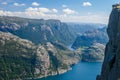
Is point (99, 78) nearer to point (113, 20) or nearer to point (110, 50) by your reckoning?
point (110, 50)

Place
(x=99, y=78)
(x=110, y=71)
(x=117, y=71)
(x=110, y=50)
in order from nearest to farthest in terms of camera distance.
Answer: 1. (x=117, y=71)
2. (x=110, y=71)
3. (x=110, y=50)
4. (x=99, y=78)

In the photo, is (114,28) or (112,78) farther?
(114,28)

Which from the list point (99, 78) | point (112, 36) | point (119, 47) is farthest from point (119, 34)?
point (99, 78)

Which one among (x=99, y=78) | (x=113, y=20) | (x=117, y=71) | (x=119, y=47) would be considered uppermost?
(x=113, y=20)

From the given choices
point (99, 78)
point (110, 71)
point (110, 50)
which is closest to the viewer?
point (110, 71)

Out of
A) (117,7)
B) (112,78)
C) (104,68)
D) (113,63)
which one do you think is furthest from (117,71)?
(117,7)

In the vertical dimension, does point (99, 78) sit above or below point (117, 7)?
below

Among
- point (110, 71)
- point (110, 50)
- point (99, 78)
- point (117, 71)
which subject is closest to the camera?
point (117, 71)

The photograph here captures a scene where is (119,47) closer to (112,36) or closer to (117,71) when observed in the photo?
(117,71)

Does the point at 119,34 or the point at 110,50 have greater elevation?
the point at 119,34
